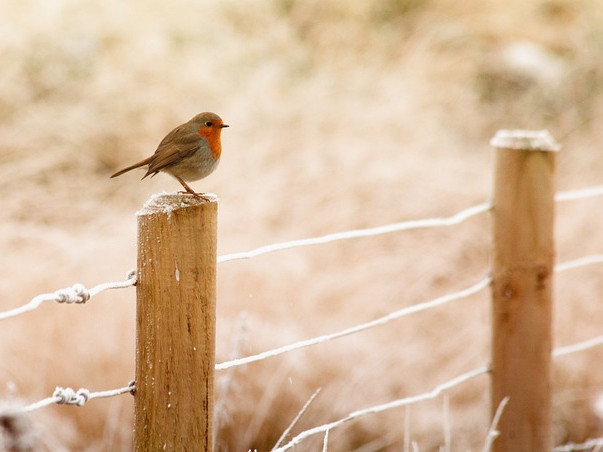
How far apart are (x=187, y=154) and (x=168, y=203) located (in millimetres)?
436

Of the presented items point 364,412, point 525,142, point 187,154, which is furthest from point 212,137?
point 525,142

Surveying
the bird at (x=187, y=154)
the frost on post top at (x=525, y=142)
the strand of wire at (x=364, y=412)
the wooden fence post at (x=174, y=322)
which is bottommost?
the strand of wire at (x=364, y=412)

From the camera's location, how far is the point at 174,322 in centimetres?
129

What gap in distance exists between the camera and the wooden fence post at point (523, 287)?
201 cm

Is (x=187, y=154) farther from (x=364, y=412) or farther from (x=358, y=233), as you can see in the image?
(x=364, y=412)

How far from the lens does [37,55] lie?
4.70m

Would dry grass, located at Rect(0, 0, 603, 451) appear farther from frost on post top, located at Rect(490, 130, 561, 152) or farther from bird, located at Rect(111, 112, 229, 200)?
frost on post top, located at Rect(490, 130, 561, 152)

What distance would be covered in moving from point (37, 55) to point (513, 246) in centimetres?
335

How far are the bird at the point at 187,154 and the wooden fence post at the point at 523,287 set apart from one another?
675mm

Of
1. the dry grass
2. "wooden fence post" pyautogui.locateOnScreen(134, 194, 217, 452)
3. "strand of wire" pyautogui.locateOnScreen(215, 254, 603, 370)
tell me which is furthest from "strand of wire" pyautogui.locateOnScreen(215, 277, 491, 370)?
the dry grass

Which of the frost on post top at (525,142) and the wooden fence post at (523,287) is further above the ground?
the frost on post top at (525,142)

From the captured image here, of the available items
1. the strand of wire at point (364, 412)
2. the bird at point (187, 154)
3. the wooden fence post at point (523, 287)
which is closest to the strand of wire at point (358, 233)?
the wooden fence post at point (523, 287)

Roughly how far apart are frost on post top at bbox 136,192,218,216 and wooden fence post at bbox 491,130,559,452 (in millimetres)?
928

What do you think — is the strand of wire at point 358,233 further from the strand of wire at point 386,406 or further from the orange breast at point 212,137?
the strand of wire at point 386,406
